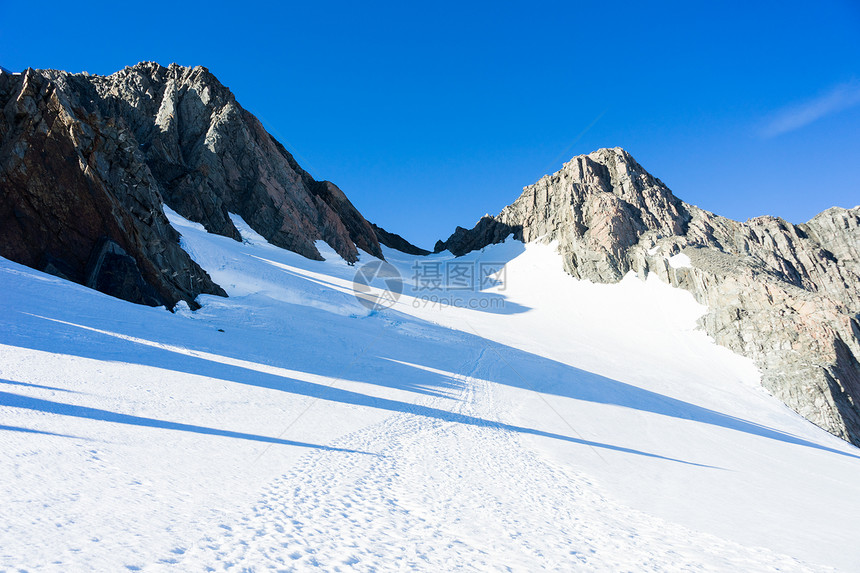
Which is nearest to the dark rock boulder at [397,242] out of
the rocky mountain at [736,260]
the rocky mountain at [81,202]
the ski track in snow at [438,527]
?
the rocky mountain at [736,260]

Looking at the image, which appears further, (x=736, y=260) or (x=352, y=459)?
(x=736, y=260)

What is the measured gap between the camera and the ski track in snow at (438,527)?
4418 mm

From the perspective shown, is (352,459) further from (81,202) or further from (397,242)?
(397,242)

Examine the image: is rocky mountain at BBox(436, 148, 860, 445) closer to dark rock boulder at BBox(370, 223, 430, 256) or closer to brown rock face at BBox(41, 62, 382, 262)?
dark rock boulder at BBox(370, 223, 430, 256)

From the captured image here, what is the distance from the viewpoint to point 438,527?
5559 mm

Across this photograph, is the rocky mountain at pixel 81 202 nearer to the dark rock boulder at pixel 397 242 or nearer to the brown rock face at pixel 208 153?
the brown rock face at pixel 208 153

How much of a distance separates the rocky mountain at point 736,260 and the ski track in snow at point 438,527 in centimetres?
2686

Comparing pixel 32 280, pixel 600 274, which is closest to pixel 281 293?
pixel 32 280

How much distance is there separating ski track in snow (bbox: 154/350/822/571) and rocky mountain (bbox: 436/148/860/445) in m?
26.9

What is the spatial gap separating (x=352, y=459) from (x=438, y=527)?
2.82 metres

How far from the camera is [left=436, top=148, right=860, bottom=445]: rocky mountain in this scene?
90.5 feet

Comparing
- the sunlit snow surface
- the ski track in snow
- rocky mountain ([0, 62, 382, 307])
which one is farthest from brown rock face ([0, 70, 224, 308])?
the ski track in snow

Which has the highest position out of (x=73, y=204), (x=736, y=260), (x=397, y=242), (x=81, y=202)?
(x=397, y=242)

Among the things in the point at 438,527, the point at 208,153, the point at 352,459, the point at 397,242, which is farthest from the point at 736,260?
the point at 397,242
